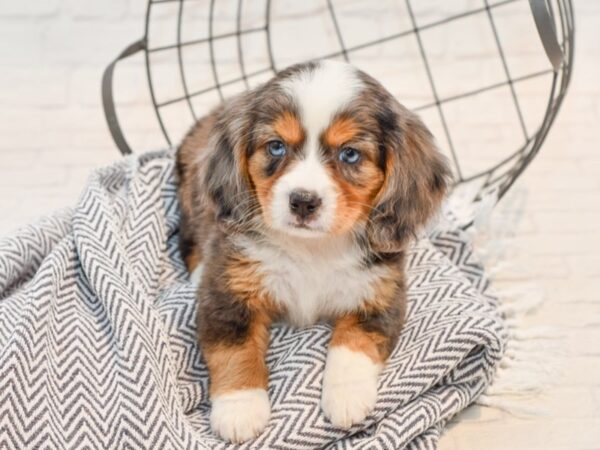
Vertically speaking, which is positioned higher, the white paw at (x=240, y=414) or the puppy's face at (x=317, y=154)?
the puppy's face at (x=317, y=154)

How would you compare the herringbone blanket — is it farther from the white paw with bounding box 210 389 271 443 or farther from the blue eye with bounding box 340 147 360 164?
the blue eye with bounding box 340 147 360 164

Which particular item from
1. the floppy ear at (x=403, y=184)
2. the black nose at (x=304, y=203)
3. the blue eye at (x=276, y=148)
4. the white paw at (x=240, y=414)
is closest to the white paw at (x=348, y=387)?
the white paw at (x=240, y=414)

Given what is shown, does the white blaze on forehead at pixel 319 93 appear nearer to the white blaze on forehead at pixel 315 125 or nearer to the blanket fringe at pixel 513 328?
the white blaze on forehead at pixel 315 125

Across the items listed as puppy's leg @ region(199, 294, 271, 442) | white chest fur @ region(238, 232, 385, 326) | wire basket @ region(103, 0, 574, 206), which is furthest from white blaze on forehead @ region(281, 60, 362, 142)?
wire basket @ region(103, 0, 574, 206)

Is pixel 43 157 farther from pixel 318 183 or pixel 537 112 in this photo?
pixel 537 112

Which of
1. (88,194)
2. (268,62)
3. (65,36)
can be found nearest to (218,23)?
(268,62)

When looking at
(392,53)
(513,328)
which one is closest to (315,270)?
(513,328)
